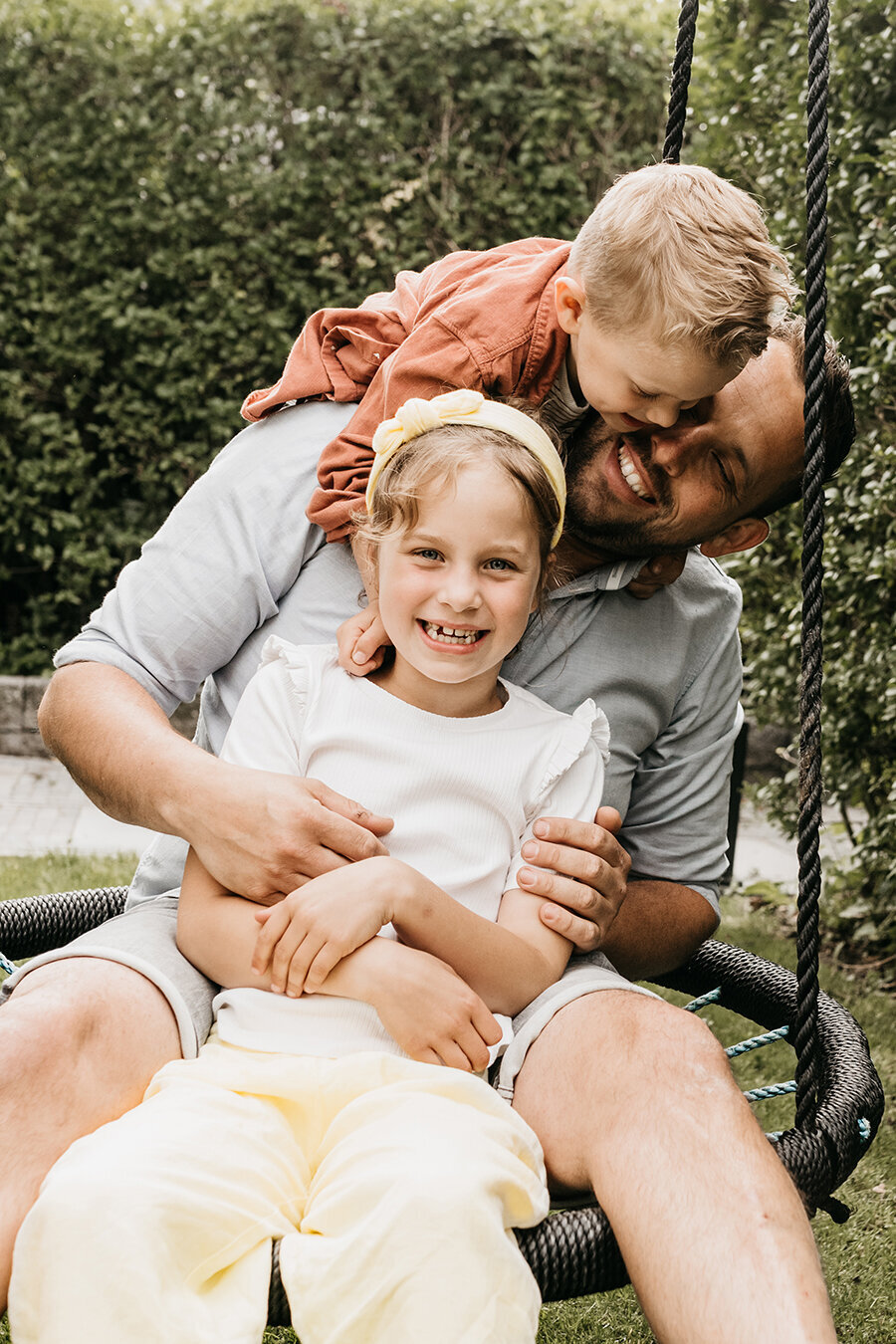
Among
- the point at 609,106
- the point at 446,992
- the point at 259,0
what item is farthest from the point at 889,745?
the point at 259,0

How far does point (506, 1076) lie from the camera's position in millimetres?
1654

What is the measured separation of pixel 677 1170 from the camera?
1.34 meters

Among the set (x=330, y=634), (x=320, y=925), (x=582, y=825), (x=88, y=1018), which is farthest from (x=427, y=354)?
(x=88, y=1018)

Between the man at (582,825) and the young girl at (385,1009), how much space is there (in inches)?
2.9

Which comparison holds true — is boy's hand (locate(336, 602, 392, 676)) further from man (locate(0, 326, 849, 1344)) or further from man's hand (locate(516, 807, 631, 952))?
man's hand (locate(516, 807, 631, 952))

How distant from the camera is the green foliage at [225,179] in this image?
19.6ft

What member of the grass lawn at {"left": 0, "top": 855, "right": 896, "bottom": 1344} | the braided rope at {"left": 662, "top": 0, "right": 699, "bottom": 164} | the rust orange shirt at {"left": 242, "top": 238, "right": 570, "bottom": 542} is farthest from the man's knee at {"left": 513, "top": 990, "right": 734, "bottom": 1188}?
the braided rope at {"left": 662, "top": 0, "right": 699, "bottom": 164}

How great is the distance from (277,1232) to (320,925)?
360mm

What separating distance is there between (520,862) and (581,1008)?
0.24 m

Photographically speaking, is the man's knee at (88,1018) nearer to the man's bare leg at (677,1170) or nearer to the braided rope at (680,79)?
the man's bare leg at (677,1170)

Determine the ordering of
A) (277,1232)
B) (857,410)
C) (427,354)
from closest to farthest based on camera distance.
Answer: (277,1232) < (427,354) < (857,410)

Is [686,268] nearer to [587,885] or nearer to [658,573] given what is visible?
[658,573]

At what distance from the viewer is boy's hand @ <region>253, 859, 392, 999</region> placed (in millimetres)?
1562

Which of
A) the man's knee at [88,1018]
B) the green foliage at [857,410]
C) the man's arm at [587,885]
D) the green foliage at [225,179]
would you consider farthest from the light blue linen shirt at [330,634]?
the green foliage at [225,179]
